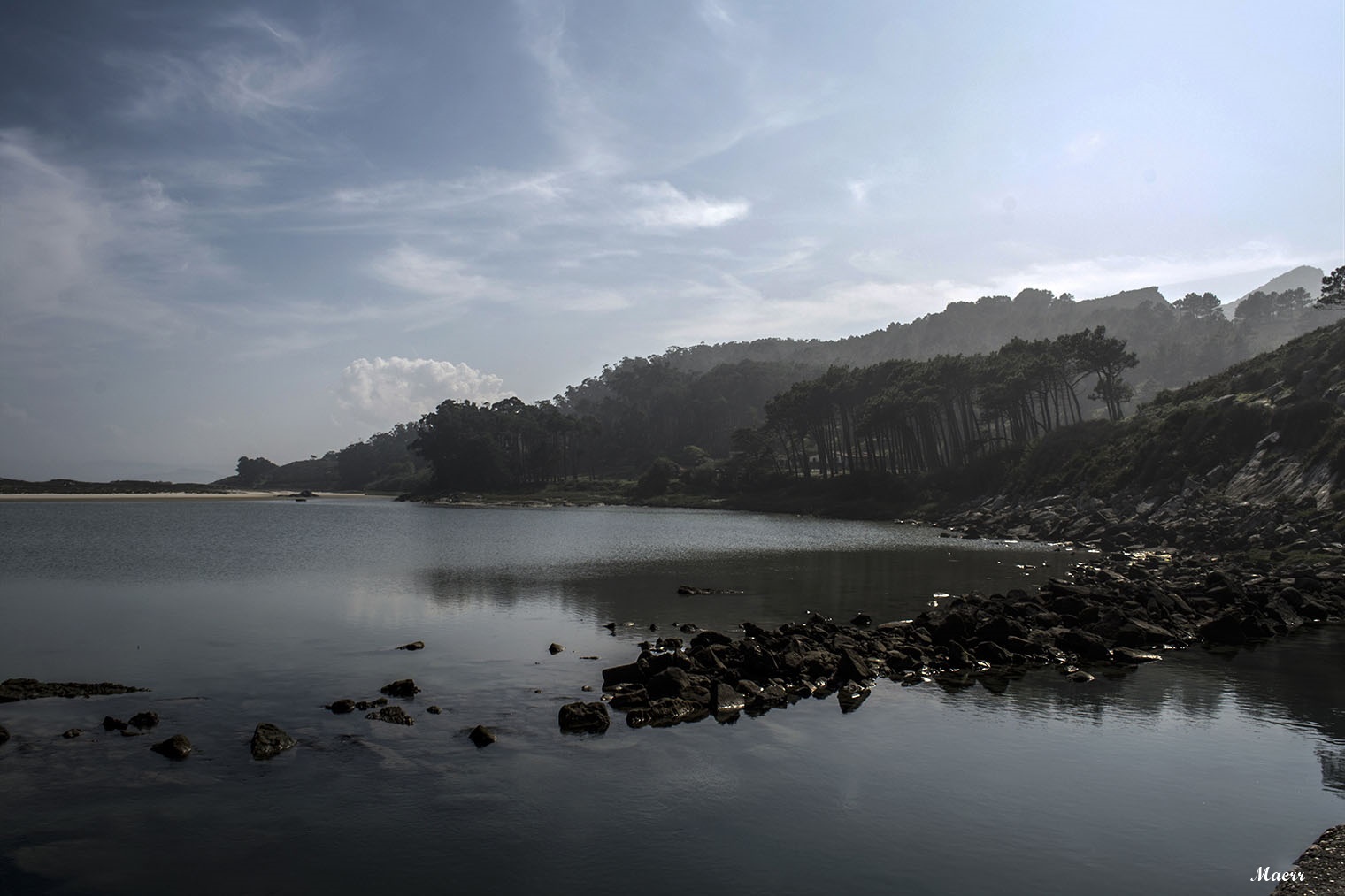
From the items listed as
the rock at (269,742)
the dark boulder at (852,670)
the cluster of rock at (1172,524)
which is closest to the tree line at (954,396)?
the cluster of rock at (1172,524)

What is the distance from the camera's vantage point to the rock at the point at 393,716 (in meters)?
20.3

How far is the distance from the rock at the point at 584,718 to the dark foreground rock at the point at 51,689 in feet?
40.3

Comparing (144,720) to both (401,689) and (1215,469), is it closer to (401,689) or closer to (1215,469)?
(401,689)

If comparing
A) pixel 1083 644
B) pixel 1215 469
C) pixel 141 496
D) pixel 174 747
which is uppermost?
pixel 1215 469

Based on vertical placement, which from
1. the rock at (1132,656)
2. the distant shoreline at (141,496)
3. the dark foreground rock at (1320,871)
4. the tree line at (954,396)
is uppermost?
the tree line at (954,396)

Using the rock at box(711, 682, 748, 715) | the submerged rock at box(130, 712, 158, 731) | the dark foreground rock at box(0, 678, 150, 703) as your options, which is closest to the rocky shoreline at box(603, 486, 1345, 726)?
the rock at box(711, 682, 748, 715)

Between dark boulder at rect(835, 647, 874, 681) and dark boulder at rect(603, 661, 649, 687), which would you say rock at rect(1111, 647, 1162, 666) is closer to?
dark boulder at rect(835, 647, 874, 681)

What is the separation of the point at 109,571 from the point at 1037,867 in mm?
51531

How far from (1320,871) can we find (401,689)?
20.1 meters

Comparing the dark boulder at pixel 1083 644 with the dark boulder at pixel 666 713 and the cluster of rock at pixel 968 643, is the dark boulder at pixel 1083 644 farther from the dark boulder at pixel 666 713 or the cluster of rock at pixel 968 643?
the dark boulder at pixel 666 713

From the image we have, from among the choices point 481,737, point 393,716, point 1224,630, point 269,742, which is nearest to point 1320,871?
point 481,737

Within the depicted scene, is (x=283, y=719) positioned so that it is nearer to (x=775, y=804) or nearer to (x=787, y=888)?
(x=775, y=804)

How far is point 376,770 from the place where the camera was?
56.3 ft

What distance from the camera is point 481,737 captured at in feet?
62.0
